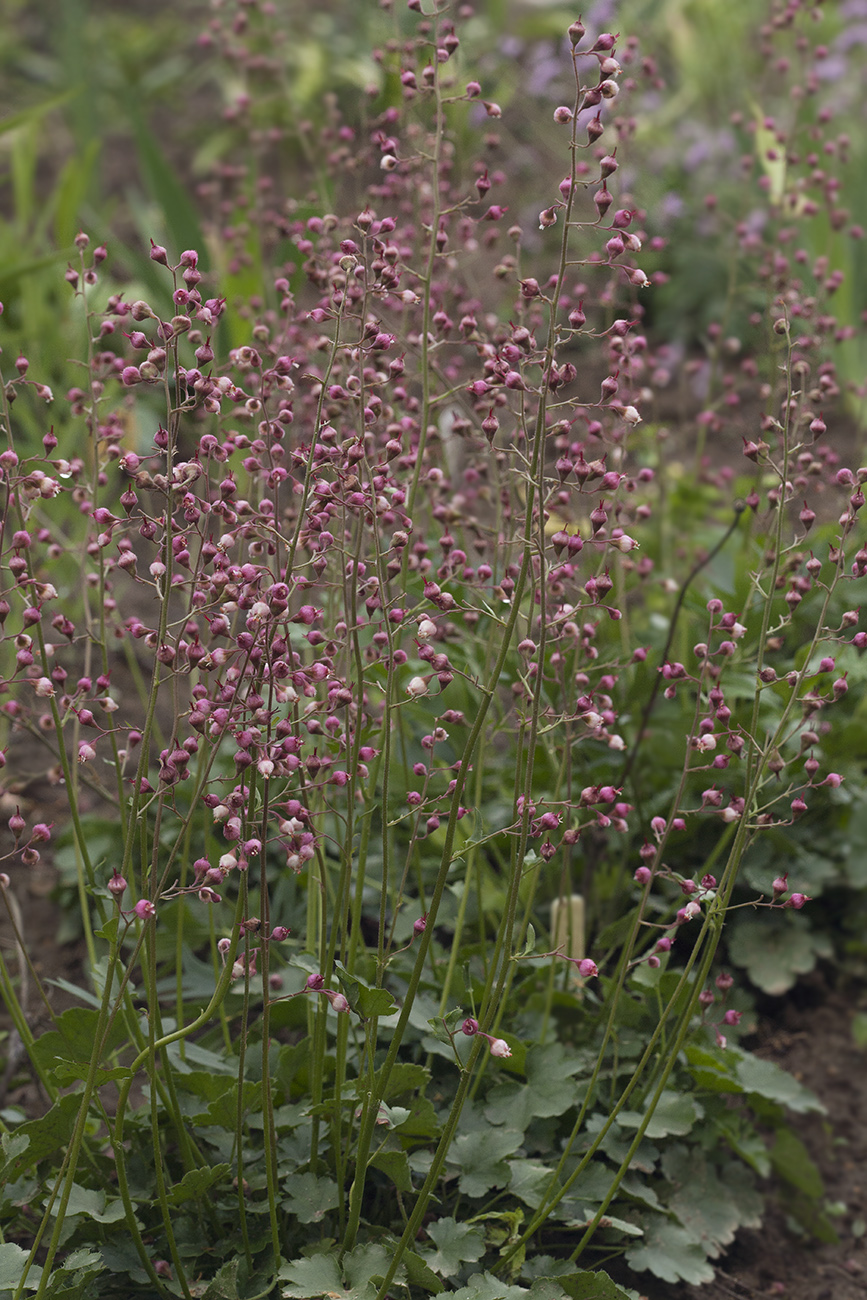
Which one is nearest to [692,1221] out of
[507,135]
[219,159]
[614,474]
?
[614,474]

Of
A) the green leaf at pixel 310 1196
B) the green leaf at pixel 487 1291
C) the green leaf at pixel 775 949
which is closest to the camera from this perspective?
the green leaf at pixel 487 1291

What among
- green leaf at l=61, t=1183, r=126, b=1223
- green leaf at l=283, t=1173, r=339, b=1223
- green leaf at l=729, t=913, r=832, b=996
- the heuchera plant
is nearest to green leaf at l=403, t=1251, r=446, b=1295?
the heuchera plant

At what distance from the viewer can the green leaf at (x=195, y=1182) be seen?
1507 mm

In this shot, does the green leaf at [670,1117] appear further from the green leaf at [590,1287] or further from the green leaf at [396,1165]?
the green leaf at [396,1165]

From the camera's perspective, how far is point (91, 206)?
543 centimetres

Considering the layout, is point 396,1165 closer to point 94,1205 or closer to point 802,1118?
point 94,1205

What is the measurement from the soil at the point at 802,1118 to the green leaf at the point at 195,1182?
0.50 m

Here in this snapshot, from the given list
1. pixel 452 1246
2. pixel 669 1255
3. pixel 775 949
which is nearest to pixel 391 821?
pixel 452 1246

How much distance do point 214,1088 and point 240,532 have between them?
79 cm

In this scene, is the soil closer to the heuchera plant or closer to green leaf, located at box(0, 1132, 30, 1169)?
the heuchera plant

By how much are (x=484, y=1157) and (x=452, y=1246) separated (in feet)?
0.49

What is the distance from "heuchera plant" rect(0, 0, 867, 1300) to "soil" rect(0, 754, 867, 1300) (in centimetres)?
10

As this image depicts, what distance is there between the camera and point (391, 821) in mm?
1620

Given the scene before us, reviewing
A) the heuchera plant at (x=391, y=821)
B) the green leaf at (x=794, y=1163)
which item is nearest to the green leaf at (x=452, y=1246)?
the heuchera plant at (x=391, y=821)
